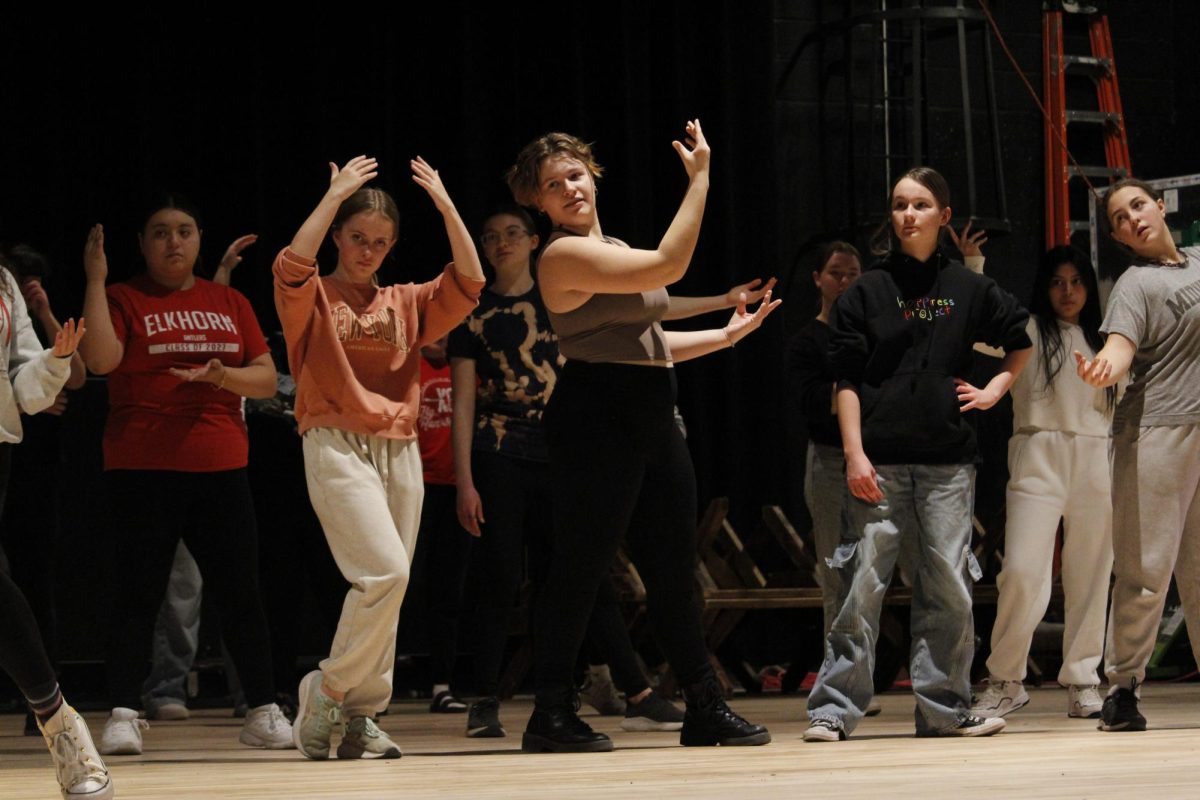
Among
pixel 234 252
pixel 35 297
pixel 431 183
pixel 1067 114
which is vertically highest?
pixel 1067 114

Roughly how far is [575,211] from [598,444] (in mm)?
527

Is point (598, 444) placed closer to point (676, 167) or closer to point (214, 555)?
point (214, 555)

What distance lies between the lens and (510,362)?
4555 mm

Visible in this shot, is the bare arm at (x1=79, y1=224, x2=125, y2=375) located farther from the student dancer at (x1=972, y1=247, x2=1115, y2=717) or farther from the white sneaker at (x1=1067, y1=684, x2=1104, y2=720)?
the white sneaker at (x1=1067, y1=684, x2=1104, y2=720)

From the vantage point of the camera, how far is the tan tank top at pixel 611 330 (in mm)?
3566

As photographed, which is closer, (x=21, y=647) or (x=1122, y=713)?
(x=21, y=647)

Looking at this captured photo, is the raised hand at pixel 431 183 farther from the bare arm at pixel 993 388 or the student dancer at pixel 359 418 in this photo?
the bare arm at pixel 993 388

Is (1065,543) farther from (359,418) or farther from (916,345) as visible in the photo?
(359,418)

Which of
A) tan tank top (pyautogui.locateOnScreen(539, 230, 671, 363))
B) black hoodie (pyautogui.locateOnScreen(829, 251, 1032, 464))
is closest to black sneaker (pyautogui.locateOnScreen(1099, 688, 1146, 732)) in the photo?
black hoodie (pyautogui.locateOnScreen(829, 251, 1032, 464))

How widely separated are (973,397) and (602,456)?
37.7 inches

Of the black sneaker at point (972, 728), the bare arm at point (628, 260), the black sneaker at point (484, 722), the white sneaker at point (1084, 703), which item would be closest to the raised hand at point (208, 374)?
the bare arm at point (628, 260)

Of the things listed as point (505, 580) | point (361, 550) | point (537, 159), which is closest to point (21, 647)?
point (361, 550)

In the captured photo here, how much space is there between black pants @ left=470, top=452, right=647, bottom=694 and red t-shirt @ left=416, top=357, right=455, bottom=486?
3.03 ft

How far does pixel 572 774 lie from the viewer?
3.21 meters
